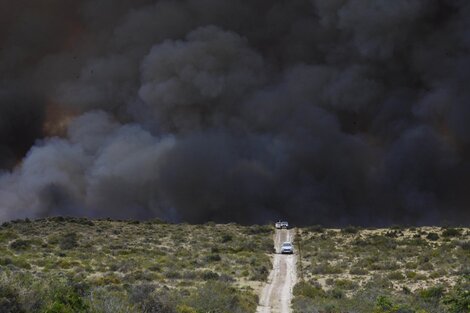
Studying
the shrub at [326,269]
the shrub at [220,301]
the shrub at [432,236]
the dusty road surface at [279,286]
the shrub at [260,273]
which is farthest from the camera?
the shrub at [432,236]

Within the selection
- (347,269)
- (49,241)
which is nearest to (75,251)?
(49,241)

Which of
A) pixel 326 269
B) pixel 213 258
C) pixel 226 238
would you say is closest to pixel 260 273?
pixel 326 269

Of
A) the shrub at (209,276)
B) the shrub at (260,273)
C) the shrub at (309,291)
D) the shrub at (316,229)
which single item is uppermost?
the shrub at (316,229)

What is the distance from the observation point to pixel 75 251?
48781 mm

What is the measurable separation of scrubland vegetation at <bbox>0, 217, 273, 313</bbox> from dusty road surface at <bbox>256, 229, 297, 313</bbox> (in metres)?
0.78

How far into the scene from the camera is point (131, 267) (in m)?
39.0

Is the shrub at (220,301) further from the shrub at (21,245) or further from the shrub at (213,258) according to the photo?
the shrub at (21,245)

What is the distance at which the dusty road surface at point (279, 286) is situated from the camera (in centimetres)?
2790

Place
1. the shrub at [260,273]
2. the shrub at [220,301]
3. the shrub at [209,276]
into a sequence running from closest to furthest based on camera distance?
the shrub at [220,301] → the shrub at [209,276] → the shrub at [260,273]

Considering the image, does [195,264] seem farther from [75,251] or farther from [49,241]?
[49,241]

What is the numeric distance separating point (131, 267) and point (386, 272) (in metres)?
20.4

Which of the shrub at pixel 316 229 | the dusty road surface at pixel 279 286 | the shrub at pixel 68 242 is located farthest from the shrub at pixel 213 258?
the shrub at pixel 316 229

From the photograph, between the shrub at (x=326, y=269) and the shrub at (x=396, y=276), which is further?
the shrub at (x=326, y=269)

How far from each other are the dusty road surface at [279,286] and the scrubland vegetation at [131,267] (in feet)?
2.57
